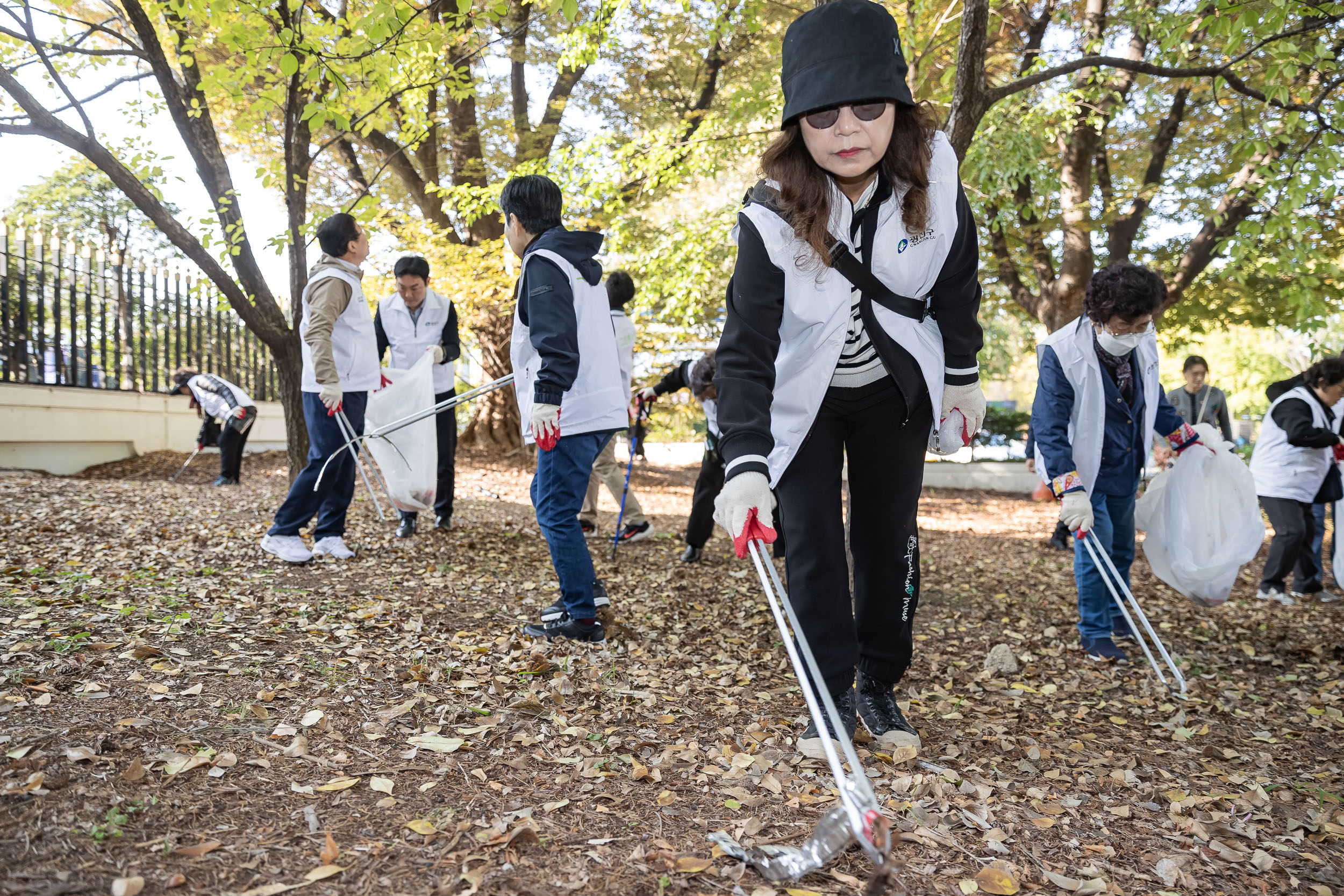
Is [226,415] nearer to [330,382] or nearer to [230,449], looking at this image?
[230,449]

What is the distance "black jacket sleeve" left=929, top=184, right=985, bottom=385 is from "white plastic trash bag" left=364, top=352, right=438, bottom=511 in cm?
333

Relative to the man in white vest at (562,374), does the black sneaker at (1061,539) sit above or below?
below

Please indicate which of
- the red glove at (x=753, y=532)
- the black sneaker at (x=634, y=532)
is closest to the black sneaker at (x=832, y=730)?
the red glove at (x=753, y=532)

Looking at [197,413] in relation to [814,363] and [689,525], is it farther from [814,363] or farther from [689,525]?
[814,363]

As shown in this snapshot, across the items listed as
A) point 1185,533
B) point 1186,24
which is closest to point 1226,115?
point 1186,24

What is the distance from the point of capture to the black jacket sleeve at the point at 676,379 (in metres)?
5.82

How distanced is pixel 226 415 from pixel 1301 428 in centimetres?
937

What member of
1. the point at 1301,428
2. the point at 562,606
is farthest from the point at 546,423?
the point at 1301,428

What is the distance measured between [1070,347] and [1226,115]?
8.37 meters

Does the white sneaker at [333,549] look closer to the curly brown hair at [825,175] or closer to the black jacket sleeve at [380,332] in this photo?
the black jacket sleeve at [380,332]

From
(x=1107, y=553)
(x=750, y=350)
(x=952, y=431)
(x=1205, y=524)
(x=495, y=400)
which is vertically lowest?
(x=1107, y=553)

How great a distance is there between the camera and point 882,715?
2846 millimetres

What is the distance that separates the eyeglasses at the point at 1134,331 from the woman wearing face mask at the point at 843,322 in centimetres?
177

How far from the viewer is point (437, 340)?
6.20m
